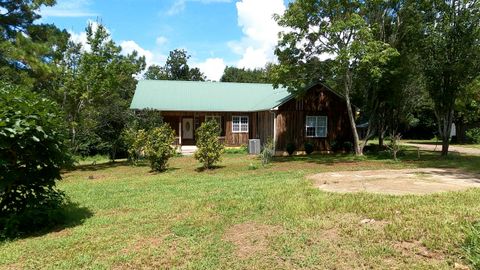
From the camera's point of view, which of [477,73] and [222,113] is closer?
[477,73]

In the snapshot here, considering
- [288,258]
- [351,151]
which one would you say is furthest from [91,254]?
[351,151]

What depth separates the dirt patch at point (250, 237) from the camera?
5342 mm

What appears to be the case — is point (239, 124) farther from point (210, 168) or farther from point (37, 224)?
point (37, 224)

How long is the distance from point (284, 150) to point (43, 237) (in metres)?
18.0

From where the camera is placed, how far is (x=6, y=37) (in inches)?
752

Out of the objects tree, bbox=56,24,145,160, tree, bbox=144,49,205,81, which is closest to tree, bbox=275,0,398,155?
tree, bbox=56,24,145,160

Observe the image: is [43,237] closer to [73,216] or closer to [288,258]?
[73,216]

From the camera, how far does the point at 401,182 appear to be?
1002 centimetres

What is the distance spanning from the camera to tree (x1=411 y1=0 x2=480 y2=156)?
18547 millimetres

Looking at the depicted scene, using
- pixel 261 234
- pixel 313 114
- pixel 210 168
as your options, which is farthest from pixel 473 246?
pixel 313 114

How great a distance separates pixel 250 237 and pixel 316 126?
1893cm

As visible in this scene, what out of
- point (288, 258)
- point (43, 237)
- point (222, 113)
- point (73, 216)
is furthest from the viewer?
point (222, 113)

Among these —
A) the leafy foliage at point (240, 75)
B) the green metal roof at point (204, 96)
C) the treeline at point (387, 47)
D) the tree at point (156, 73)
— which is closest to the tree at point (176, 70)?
the tree at point (156, 73)

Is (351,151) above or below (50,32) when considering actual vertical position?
below
